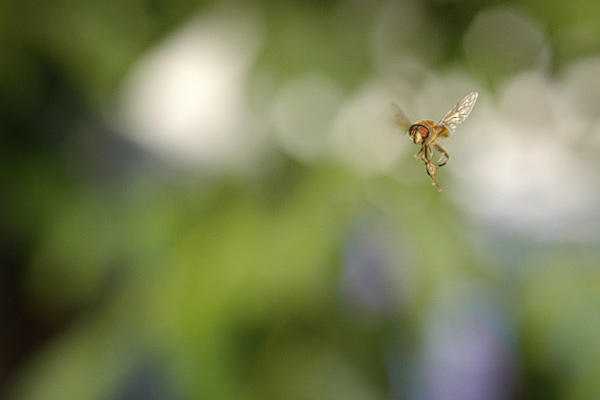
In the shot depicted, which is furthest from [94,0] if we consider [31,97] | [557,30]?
[557,30]

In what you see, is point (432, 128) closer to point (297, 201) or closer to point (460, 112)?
point (460, 112)

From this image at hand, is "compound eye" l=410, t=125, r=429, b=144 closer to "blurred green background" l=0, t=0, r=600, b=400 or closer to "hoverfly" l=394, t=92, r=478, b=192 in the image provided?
"hoverfly" l=394, t=92, r=478, b=192

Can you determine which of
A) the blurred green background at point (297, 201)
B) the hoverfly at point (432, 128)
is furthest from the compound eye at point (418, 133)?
the blurred green background at point (297, 201)

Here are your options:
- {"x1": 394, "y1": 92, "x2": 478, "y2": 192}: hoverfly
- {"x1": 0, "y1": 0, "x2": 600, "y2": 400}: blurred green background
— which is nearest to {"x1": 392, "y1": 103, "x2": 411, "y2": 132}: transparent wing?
{"x1": 394, "y1": 92, "x2": 478, "y2": 192}: hoverfly

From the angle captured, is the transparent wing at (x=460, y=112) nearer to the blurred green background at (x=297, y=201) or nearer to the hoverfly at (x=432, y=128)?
the hoverfly at (x=432, y=128)

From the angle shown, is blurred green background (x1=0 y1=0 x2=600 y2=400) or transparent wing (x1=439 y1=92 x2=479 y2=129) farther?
blurred green background (x1=0 y1=0 x2=600 y2=400)

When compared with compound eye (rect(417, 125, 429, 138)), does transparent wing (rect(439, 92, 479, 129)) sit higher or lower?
higher

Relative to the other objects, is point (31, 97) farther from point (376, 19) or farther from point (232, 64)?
point (376, 19)
